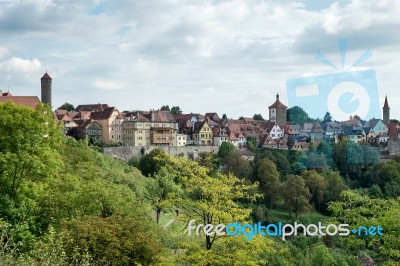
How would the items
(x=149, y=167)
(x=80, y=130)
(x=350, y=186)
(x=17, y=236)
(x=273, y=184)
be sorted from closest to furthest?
(x=17, y=236)
(x=149, y=167)
(x=273, y=184)
(x=350, y=186)
(x=80, y=130)

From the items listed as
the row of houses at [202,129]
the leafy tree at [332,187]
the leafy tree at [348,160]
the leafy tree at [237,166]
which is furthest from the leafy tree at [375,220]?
A: the row of houses at [202,129]

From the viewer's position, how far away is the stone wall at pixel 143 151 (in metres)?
55.4

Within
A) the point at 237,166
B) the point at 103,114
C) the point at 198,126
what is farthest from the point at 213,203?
the point at 198,126

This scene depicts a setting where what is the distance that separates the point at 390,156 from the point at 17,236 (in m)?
59.5

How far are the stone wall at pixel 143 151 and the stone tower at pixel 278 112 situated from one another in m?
28.4

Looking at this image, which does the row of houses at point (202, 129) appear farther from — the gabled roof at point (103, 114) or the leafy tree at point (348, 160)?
the leafy tree at point (348, 160)

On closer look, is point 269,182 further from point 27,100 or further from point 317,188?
point 27,100

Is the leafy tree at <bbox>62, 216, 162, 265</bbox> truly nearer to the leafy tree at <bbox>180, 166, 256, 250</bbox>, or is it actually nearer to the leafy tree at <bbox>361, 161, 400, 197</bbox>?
the leafy tree at <bbox>180, 166, 256, 250</bbox>

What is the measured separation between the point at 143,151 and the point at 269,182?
41.2ft

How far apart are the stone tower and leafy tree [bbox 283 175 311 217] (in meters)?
41.0

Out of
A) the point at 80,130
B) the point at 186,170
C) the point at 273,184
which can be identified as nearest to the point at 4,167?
the point at 186,170

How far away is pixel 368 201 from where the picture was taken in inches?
537

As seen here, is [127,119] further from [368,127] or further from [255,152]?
[368,127]

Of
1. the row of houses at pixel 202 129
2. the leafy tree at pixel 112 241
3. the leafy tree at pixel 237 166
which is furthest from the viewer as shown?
the row of houses at pixel 202 129
